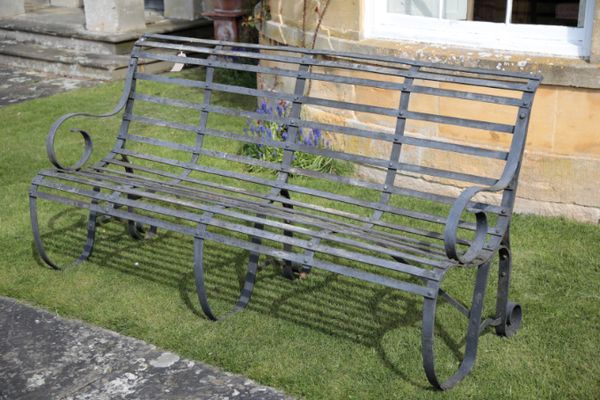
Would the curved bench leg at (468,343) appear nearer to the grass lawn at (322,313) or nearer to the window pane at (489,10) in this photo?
the grass lawn at (322,313)

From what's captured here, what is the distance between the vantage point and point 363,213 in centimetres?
581

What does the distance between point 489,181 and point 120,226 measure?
101 inches

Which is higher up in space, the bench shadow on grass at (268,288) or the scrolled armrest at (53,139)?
the scrolled armrest at (53,139)

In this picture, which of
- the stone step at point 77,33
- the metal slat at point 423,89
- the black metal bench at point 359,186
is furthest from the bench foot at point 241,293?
the stone step at point 77,33

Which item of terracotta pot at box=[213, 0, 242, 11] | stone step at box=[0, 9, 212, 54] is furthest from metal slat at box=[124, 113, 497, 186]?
stone step at box=[0, 9, 212, 54]

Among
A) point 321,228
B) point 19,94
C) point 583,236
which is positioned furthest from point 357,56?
point 19,94

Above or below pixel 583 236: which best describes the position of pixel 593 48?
above

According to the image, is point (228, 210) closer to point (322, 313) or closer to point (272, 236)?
point (272, 236)

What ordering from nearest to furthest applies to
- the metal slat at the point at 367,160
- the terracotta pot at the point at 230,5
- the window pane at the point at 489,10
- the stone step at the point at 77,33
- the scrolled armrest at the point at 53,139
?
the metal slat at the point at 367,160 < the scrolled armrest at the point at 53,139 < the window pane at the point at 489,10 < the terracotta pot at the point at 230,5 < the stone step at the point at 77,33

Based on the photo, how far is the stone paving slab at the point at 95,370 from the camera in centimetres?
379

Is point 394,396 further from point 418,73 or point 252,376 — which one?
point 418,73

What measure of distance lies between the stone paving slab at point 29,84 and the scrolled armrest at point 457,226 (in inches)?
257

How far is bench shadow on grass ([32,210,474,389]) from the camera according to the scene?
4281 mm

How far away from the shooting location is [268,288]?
4734 millimetres
